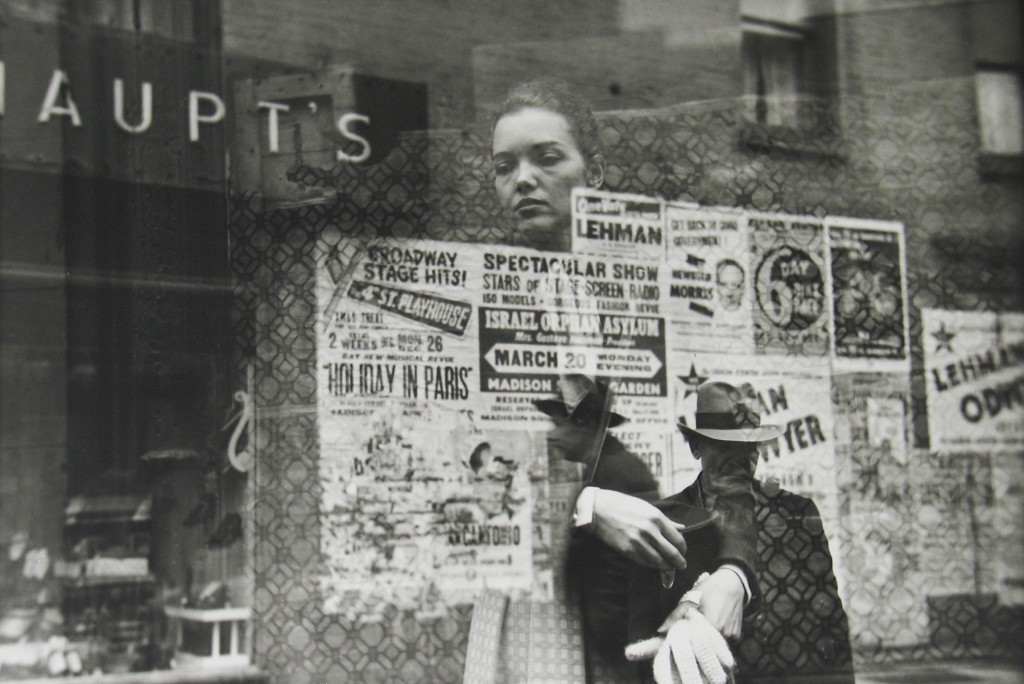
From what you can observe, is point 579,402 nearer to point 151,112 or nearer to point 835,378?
point 835,378

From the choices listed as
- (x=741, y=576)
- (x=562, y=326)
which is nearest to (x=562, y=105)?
(x=562, y=326)

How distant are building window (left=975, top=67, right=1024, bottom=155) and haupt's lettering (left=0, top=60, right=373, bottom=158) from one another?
184 centimetres

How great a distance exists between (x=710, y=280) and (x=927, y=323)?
0.66 metres

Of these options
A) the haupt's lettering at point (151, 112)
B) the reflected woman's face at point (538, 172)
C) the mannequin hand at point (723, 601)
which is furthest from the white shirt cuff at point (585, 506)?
the haupt's lettering at point (151, 112)

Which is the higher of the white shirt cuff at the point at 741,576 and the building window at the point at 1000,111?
the building window at the point at 1000,111

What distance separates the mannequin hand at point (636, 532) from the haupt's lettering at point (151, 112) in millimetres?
1100

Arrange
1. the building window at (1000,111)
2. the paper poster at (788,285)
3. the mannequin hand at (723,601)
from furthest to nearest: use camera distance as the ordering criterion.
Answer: the building window at (1000,111) < the paper poster at (788,285) < the mannequin hand at (723,601)

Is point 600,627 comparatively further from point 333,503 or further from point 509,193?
point 509,193

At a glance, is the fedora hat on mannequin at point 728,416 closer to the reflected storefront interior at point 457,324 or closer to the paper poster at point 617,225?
the reflected storefront interior at point 457,324

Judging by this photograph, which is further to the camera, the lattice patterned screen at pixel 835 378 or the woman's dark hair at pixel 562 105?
the woman's dark hair at pixel 562 105

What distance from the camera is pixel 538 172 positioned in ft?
8.70

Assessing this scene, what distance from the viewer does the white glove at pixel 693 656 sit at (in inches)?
86.8

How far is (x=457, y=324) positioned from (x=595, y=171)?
0.54m

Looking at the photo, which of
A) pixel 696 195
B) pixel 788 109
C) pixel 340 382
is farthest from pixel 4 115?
pixel 788 109
